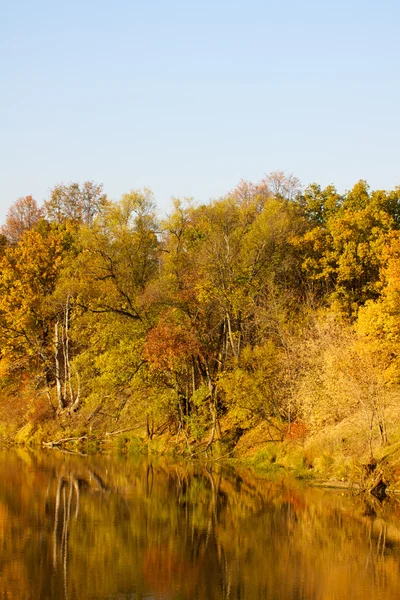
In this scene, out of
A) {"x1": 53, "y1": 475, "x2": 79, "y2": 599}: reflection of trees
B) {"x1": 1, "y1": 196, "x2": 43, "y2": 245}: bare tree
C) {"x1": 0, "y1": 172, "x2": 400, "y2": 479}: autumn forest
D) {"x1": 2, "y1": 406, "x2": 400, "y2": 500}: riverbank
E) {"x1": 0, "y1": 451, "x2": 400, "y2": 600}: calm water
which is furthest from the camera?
{"x1": 1, "y1": 196, "x2": 43, "y2": 245}: bare tree

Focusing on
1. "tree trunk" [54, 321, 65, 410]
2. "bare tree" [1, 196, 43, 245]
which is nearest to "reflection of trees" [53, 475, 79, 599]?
"tree trunk" [54, 321, 65, 410]

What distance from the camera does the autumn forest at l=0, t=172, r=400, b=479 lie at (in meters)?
39.1

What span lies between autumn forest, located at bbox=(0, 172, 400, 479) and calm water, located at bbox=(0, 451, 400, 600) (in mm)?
4844

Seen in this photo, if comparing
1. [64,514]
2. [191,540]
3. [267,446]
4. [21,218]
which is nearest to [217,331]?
[267,446]

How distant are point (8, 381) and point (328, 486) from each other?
1387 inches

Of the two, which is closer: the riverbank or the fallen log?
the riverbank

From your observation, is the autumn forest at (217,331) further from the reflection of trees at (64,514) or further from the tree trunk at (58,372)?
the reflection of trees at (64,514)

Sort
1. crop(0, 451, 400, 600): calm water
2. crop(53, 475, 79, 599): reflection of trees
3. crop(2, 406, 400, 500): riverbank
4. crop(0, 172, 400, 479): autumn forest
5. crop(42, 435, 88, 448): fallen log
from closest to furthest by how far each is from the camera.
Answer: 1. crop(0, 451, 400, 600): calm water
2. crop(53, 475, 79, 599): reflection of trees
3. crop(2, 406, 400, 500): riverbank
4. crop(0, 172, 400, 479): autumn forest
5. crop(42, 435, 88, 448): fallen log

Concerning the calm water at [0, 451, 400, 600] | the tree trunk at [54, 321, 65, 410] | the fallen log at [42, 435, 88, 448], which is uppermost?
the tree trunk at [54, 321, 65, 410]

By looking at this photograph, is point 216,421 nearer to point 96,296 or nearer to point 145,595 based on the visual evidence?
point 96,296

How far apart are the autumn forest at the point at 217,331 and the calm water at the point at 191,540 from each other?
15.9 feet

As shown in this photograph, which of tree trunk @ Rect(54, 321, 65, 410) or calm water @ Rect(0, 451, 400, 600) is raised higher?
tree trunk @ Rect(54, 321, 65, 410)

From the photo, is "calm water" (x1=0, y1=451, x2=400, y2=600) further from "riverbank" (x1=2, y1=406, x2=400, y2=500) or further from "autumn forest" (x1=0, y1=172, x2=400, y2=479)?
"autumn forest" (x1=0, y1=172, x2=400, y2=479)

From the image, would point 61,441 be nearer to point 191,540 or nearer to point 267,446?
point 267,446
